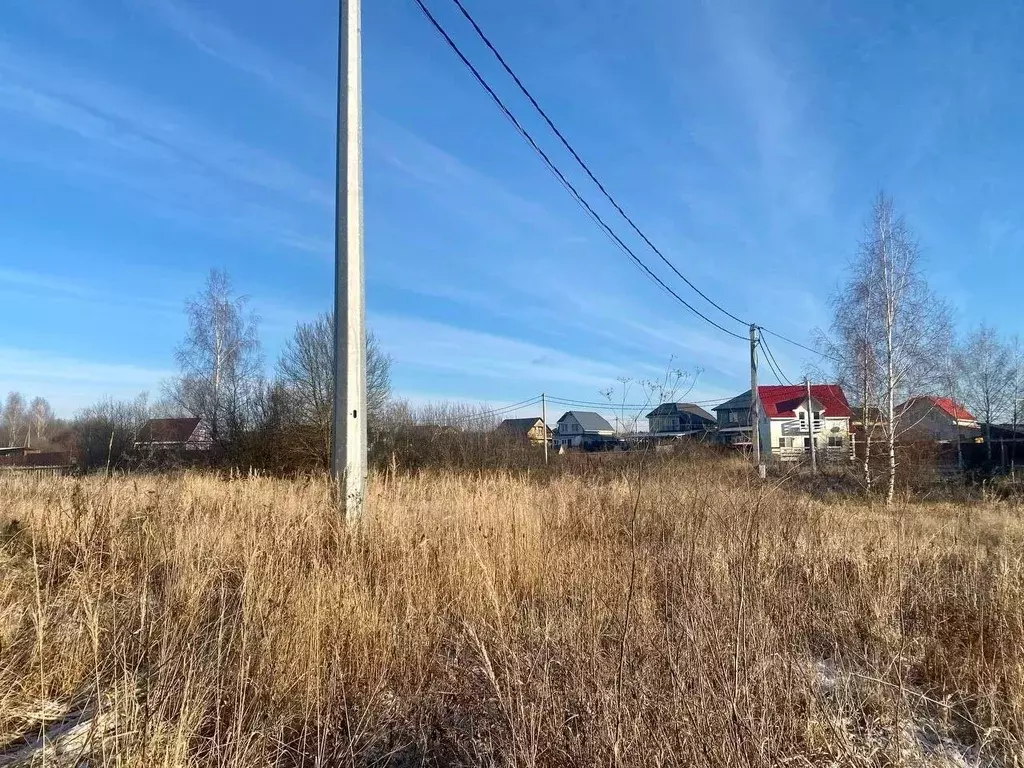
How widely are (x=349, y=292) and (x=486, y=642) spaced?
317cm

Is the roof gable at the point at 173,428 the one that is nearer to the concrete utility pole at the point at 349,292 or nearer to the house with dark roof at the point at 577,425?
the concrete utility pole at the point at 349,292

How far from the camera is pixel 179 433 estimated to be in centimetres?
2284

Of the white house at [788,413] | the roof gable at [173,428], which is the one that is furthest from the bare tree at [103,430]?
the white house at [788,413]

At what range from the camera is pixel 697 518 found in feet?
17.6

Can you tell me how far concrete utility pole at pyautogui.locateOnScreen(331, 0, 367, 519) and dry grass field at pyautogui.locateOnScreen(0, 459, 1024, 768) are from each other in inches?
16.7

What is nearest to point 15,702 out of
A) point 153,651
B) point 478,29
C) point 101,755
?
point 153,651

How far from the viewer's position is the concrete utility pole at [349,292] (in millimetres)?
4902

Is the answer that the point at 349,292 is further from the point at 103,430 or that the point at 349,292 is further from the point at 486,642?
the point at 103,430

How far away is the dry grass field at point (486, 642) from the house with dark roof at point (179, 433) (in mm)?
15993

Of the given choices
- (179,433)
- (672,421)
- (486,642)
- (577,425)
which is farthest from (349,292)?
(577,425)

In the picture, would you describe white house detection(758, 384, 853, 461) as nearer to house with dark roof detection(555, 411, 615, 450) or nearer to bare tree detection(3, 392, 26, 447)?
house with dark roof detection(555, 411, 615, 450)

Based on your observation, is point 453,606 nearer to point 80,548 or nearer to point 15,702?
point 15,702

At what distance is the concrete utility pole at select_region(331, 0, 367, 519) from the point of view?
16.1 ft

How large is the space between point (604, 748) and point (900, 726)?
122 centimetres
